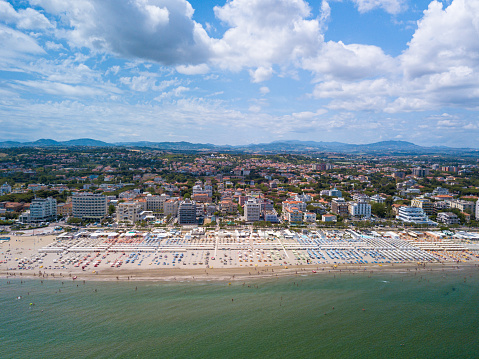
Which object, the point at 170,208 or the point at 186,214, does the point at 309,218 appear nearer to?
the point at 186,214

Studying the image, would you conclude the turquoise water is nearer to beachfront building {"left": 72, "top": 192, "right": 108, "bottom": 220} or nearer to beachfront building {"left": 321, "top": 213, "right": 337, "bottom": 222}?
beachfront building {"left": 321, "top": 213, "right": 337, "bottom": 222}

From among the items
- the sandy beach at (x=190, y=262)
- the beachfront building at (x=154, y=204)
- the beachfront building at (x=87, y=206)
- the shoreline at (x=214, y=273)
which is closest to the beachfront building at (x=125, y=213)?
the beachfront building at (x=87, y=206)

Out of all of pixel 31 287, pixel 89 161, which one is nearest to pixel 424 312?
pixel 31 287

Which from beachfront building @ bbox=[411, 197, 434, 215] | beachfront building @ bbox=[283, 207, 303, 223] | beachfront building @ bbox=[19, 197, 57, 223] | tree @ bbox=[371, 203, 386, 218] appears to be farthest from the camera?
beachfront building @ bbox=[411, 197, 434, 215]

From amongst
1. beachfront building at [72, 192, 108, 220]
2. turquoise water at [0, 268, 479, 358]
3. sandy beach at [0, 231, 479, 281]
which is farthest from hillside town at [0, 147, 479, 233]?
turquoise water at [0, 268, 479, 358]

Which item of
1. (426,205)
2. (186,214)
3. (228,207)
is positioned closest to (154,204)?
(186,214)

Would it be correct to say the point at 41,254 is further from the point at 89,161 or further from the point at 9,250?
the point at 89,161
